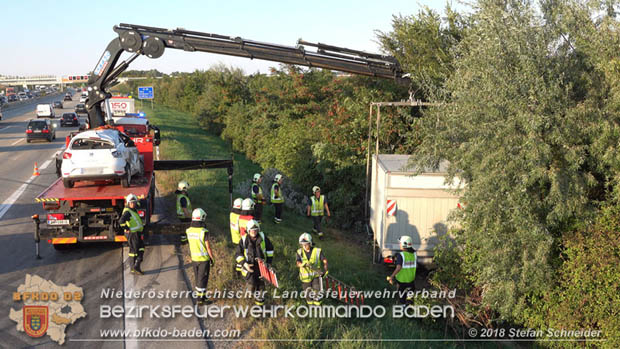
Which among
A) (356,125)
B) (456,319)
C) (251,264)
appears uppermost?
(356,125)

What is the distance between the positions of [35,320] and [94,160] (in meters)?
4.08

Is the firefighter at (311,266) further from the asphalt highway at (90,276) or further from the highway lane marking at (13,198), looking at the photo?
the highway lane marking at (13,198)

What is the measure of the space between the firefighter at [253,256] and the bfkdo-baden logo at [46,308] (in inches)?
106

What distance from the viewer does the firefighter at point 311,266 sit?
794 centimetres

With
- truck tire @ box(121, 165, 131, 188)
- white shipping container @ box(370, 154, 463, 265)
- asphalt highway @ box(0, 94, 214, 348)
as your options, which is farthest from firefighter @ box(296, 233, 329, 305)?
truck tire @ box(121, 165, 131, 188)

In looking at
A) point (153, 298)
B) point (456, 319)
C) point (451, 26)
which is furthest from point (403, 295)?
point (451, 26)

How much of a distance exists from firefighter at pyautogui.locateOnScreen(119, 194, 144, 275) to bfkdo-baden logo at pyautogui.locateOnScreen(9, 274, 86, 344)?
107 cm

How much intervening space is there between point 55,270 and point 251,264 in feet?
14.5

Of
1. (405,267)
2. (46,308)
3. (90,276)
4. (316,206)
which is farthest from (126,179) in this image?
(405,267)

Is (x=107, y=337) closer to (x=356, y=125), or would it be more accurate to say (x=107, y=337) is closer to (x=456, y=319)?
(x=456, y=319)

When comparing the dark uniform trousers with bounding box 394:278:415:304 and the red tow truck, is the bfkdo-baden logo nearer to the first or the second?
the red tow truck

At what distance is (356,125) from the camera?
17562 mm

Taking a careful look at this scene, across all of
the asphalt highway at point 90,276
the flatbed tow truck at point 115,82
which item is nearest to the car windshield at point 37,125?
the asphalt highway at point 90,276

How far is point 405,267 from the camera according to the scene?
8.97 meters
